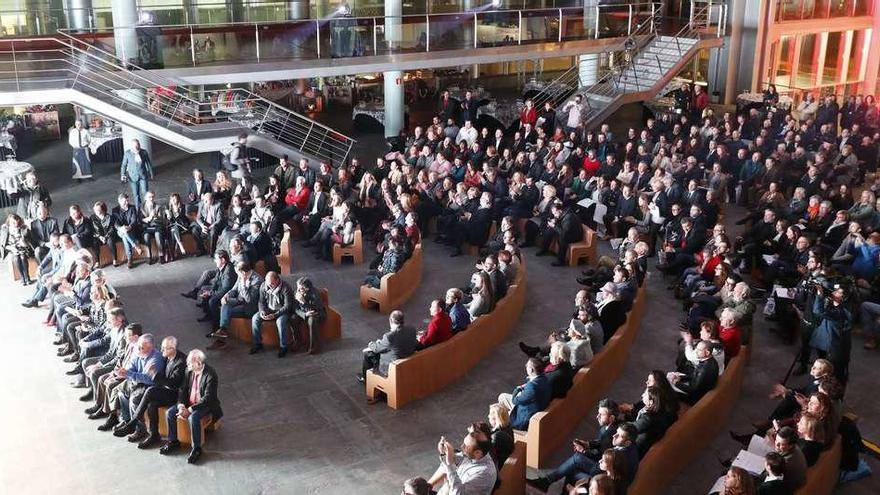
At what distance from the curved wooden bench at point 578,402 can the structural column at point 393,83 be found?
1154cm

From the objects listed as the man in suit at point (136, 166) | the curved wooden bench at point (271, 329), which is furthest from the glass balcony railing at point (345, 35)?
the curved wooden bench at point (271, 329)

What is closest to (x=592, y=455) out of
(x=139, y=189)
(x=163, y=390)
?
(x=163, y=390)

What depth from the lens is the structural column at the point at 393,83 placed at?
20797 mm

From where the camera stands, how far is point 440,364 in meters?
10.5

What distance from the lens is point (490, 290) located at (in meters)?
11.4

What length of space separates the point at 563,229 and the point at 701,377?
5.98m

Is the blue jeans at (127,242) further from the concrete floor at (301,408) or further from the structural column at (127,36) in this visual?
the structural column at (127,36)

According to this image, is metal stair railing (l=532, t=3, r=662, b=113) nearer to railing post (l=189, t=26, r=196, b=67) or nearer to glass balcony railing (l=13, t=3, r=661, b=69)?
glass balcony railing (l=13, t=3, r=661, b=69)

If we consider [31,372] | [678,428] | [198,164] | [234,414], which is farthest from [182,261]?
[678,428]

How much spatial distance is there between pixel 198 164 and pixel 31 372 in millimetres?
10721

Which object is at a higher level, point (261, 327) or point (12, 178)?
point (12, 178)

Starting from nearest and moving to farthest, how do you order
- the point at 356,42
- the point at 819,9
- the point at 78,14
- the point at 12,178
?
the point at 12,178 < the point at 356,42 < the point at 78,14 < the point at 819,9

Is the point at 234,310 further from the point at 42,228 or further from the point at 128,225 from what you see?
the point at 42,228

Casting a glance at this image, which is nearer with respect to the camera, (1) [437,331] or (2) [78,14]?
(1) [437,331]
